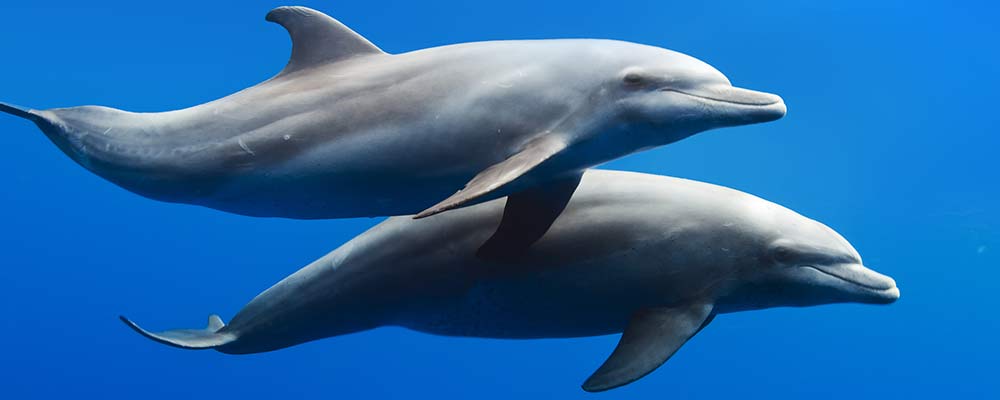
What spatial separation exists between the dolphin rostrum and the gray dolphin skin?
335 mm

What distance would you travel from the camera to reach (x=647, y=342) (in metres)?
4.13

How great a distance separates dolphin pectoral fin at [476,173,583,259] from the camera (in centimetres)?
388

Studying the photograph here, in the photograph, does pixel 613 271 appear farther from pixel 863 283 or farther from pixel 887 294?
pixel 887 294

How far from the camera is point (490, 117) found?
12.0 feet

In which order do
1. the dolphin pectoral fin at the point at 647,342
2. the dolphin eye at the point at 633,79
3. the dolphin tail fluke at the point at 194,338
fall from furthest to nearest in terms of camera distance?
the dolphin tail fluke at the point at 194,338
the dolphin pectoral fin at the point at 647,342
the dolphin eye at the point at 633,79

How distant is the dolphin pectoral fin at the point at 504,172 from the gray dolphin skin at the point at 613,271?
872 millimetres

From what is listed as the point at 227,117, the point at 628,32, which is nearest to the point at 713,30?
the point at 628,32

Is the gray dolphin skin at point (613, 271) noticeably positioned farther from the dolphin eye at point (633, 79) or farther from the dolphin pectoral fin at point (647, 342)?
the dolphin eye at point (633, 79)

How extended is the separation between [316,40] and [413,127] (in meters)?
0.89

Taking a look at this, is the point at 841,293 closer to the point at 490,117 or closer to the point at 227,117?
the point at 490,117

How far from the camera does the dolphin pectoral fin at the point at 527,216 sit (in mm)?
3883

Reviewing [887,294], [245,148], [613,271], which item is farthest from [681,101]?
[245,148]

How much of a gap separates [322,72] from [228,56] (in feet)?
15.5

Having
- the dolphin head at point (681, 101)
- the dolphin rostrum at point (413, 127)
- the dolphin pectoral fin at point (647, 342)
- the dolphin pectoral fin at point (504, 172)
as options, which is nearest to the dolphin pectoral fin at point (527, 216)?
the dolphin rostrum at point (413, 127)
